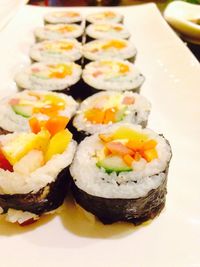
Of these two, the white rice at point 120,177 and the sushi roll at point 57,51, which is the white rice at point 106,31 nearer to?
the sushi roll at point 57,51

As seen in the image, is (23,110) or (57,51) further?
(57,51)

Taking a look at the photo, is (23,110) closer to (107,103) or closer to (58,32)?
(107,103)

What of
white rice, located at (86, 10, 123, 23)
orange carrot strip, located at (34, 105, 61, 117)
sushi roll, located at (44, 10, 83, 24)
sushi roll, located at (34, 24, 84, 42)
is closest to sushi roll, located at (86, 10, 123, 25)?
white rice, located at (86, 10, 123, 23)

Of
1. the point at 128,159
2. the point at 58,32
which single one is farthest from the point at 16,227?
the point at 58,32

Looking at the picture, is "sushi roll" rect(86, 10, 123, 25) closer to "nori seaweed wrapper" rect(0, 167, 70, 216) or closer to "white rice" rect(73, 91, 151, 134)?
"white rice" rect(73, 91, 151, 134)

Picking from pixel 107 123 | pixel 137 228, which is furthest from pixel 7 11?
pixel 137 228

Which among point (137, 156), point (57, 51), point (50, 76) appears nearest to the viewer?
point (137, 156)
